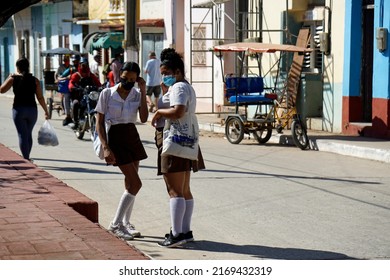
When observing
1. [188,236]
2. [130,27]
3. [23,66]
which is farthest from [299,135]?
[130,27]

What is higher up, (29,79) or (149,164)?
(29,79)

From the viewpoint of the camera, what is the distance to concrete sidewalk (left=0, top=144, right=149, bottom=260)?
309 inches

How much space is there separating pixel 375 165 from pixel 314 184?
9.10 ft

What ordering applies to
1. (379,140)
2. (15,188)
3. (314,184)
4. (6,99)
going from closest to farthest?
(15,188), (314,184), (379,140), (6,99)

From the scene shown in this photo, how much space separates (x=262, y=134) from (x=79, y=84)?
4078mm

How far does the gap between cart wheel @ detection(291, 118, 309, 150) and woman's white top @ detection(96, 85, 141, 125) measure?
29.7ft

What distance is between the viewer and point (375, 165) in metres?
16.4

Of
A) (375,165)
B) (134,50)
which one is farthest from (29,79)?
(134,50)

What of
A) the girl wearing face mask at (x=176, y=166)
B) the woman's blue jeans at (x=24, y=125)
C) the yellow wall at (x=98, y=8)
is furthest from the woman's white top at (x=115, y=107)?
the yellow wall at (x=98, y=8)

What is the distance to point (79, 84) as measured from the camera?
21.8 m

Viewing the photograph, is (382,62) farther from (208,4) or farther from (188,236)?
(188,236)

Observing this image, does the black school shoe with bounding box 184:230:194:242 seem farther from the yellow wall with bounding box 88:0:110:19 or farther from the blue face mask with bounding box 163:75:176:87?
the yellow wall with bounding box 88:0:110:19

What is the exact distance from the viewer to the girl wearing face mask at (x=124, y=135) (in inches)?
397
